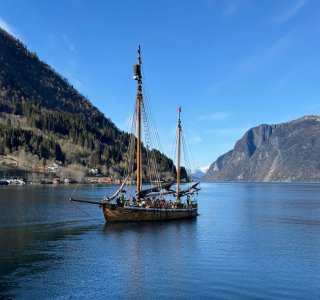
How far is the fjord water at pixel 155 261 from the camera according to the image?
3338 centimetres

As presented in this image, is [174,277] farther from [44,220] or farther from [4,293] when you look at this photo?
[44,220]

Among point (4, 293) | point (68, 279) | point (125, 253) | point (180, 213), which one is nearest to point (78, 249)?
point (125, 253)

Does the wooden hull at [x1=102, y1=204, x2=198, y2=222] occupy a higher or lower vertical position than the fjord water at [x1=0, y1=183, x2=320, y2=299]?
higher

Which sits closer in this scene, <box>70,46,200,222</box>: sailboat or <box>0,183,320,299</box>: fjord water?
<box>0,183,320,299</box>: fjord water

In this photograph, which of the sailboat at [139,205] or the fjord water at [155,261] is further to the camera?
the sailboat at [139,205]

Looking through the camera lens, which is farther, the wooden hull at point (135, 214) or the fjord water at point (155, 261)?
the wooden hull at point (135, 214)

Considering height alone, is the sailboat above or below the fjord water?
above

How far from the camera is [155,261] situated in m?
44.0

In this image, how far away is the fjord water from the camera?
33.4 m

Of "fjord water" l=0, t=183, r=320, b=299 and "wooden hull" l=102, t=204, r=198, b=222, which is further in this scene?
"wooden hull" l=102, t=204, r=198, b=222

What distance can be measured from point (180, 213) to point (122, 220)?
46.4 feet

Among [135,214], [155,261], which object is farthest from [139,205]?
[155,261]

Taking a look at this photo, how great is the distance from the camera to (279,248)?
52.2 meters

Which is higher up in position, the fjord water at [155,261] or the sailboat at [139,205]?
the sailboat at [139,205]
